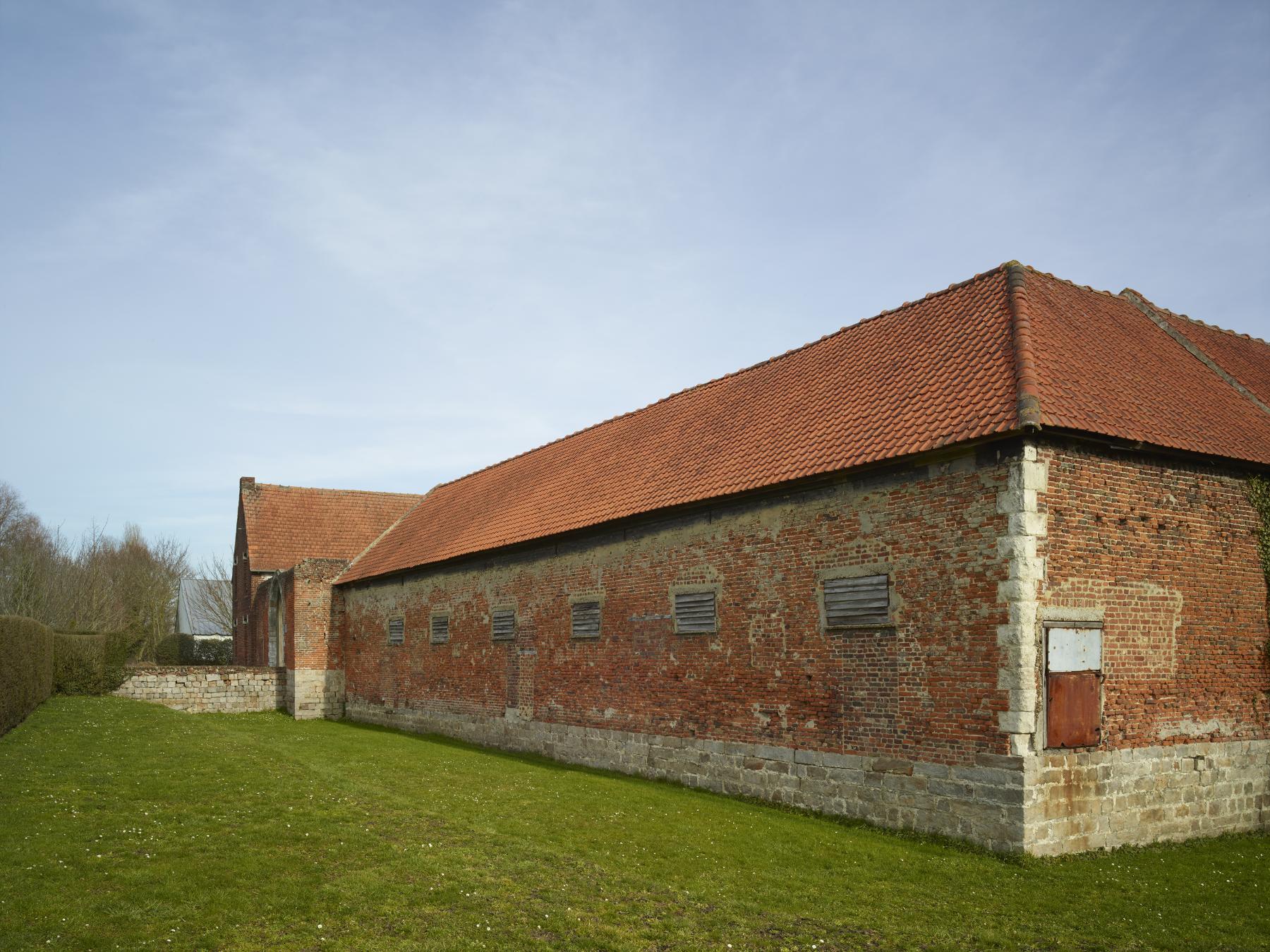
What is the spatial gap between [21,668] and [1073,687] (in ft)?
58.7

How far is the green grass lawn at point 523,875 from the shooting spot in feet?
25.2

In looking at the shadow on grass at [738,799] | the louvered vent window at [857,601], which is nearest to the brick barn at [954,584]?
the louvered vent window at [857,601]

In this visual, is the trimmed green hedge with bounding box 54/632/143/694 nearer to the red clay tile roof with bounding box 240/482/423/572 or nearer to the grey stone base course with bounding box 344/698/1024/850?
the red clay tile roof with bounding box 240/482/423/572

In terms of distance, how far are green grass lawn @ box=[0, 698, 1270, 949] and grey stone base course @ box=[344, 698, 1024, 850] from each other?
0.29 meters

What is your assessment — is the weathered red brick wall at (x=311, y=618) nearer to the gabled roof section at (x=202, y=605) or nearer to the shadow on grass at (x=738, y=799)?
the shadow on grass at (x=738, y=799)

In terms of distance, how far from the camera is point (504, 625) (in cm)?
2045

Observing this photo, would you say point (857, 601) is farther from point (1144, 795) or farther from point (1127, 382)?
point (1127, 382)

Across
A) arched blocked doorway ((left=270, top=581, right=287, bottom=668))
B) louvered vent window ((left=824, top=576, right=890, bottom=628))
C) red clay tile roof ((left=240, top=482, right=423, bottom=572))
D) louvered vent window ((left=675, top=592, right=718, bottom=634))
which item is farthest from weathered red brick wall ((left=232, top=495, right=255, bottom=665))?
louvered vent window ((left=824, top=576, right=890, bottom=628))

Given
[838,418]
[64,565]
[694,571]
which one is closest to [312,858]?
[694,571]

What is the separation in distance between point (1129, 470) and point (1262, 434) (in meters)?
3.41

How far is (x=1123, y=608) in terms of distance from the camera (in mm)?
11422

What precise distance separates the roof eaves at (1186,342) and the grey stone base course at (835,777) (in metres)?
8.01

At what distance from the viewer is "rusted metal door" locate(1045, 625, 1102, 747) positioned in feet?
34.6

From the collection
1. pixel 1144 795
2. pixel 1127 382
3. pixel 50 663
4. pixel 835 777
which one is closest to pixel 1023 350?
pixel 1127 382
